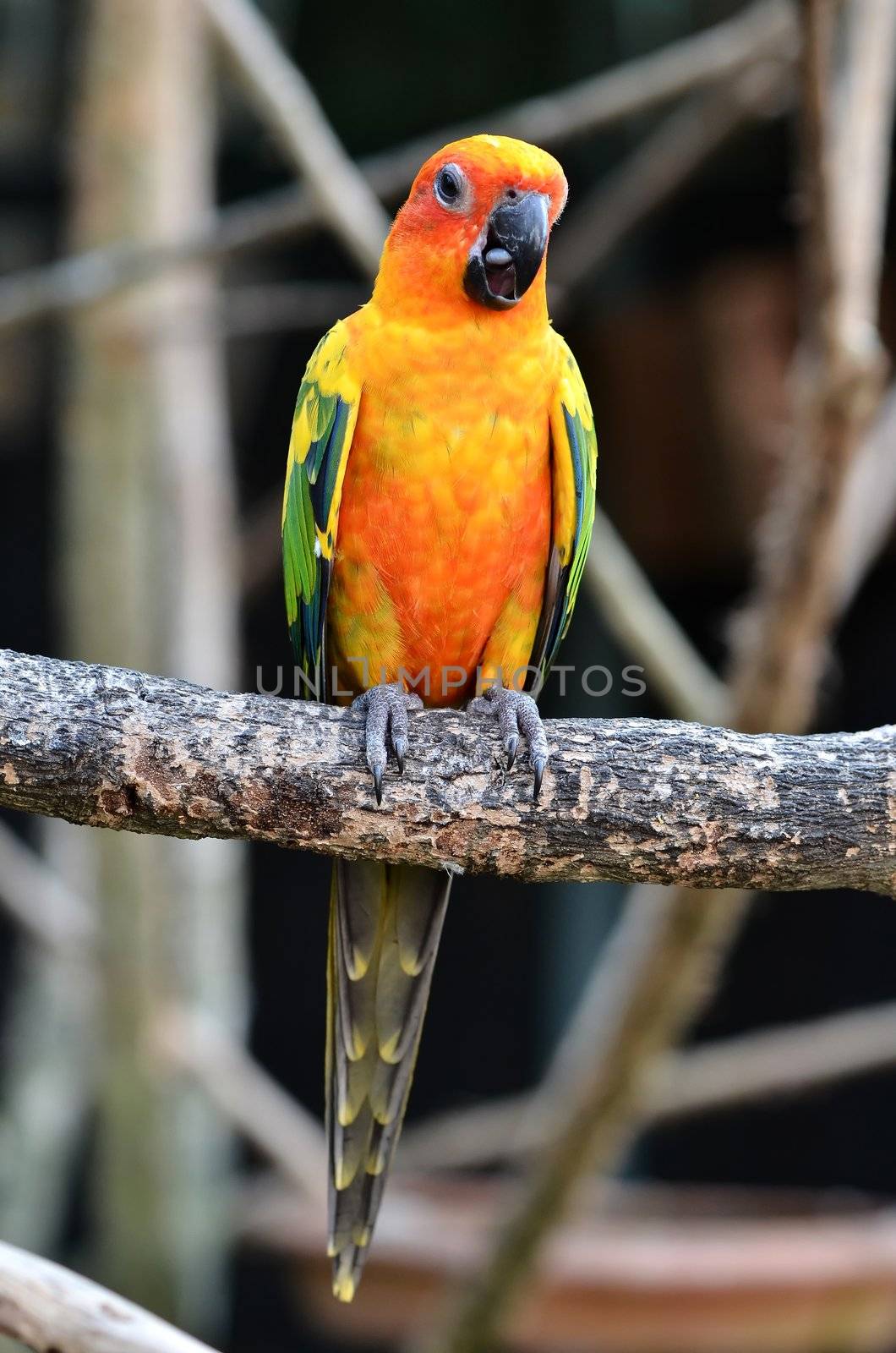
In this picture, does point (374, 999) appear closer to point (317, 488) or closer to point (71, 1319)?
point (71, 1319)

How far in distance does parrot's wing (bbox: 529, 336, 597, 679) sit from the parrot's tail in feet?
1.61

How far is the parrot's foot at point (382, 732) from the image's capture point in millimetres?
1469

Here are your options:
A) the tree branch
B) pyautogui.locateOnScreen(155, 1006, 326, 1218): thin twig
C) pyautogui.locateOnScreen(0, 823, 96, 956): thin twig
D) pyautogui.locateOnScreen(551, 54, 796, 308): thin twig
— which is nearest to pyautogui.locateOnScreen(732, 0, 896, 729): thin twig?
→ pyautogui.locateOnScreen(551, 54, 796, 308): thin twig

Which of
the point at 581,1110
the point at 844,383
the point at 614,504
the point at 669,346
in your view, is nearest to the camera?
the point at 844,383

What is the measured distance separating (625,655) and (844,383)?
2.78 m

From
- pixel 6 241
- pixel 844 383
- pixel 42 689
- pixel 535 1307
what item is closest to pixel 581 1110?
pixel 535 1307

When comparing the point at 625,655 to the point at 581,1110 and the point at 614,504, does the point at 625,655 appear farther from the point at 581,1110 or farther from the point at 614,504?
the point at 581,1110

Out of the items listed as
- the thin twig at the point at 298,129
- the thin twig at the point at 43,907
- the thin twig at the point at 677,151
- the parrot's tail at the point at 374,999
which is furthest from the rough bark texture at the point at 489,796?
the thin twig at the point at 43,907

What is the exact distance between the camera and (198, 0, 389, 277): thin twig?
2.61 m

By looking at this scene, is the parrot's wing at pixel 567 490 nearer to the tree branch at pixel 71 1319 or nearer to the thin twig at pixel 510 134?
the thin twig at pixel 510 134

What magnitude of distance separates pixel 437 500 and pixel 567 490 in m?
0.22

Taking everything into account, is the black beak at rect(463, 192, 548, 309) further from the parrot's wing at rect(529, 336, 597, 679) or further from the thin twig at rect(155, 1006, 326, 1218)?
the thin twig at rect(155, 1006, 326, 1218)

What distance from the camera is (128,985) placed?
315 cm

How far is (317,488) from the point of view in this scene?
6.39 ft
